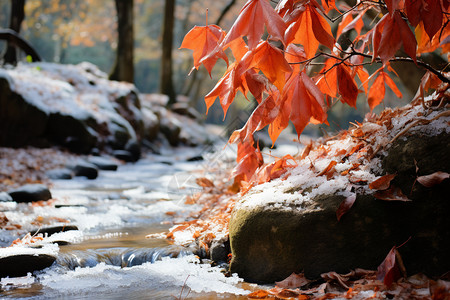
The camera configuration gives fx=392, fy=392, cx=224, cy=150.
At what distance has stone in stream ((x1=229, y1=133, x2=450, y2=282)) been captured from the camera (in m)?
2.14

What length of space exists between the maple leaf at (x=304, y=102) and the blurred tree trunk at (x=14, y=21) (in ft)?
41.3

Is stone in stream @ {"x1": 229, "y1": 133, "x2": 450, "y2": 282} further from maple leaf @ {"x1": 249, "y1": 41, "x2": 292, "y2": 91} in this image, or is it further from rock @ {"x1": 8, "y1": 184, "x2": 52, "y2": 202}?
rock @ {"x1": 8, "y1": 184, "x2": 52, "y2": 202}

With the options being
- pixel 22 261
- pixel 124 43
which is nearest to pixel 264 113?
pixel 22 261

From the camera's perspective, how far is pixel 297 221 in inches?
90.7

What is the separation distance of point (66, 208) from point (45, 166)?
319cm

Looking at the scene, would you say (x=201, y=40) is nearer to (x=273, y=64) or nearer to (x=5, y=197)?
(x=273, y=64)

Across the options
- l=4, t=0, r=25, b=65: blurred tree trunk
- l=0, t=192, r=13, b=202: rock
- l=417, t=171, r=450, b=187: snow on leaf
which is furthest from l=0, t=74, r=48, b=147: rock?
l=417, t=171, r=450, b=187: snow on leaf

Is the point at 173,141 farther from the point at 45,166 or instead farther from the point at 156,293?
the point at 156,293

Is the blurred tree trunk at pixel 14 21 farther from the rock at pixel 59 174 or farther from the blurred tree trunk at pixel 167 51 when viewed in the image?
the rock at pixel 59 174

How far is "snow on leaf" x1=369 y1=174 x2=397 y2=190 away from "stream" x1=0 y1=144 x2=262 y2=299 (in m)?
0.93

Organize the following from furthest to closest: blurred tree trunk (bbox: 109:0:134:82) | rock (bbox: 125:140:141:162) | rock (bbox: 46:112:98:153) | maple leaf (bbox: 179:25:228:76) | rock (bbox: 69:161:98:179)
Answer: blurred tree trunk (bbox: 109:0:134:82) → rock (bbox: 125:140:141:162) → rock (bbox: 46:112:98:153) → rock (bbox: 69:161:98:179) → maple leaf (bbox: 179:25:228:76)

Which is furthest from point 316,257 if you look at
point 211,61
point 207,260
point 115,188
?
point 115,188

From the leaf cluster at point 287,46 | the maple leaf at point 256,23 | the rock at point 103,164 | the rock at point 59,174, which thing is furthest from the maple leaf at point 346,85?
the rock at point 103,164

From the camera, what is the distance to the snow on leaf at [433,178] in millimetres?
2109
